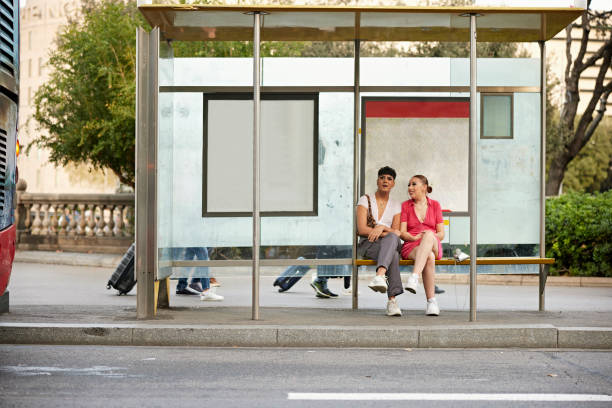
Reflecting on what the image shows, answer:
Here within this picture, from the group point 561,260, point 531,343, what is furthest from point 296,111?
point 561,260

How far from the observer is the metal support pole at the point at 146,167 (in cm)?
858

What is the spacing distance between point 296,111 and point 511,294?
4762 millimetres

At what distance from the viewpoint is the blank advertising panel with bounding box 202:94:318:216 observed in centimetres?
998

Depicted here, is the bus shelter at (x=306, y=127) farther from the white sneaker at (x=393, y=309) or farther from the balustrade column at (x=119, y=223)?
the balustrade column at (x=119, y=223)

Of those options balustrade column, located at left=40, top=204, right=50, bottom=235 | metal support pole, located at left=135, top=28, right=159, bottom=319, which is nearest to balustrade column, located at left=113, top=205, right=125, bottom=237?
balustrade column, located at left=40, top=204, right=50, bottom=235

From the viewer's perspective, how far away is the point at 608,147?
6556 cm

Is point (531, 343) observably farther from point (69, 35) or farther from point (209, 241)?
point (69, 35)

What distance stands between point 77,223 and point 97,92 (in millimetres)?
4609

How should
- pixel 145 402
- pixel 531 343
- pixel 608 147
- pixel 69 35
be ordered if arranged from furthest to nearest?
pixel 608 147 < pixel 69 35 < pixel 531 343 < pixel 145 402

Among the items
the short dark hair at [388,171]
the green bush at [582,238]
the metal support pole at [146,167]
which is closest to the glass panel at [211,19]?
the metal support pole at [146,167]

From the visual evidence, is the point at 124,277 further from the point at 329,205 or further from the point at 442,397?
the point at 442,397

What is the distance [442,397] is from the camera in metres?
5.86

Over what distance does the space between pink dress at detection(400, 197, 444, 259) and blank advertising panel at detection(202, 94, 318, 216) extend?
0.99m

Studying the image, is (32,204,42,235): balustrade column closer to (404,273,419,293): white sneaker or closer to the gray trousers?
the gray trousers
